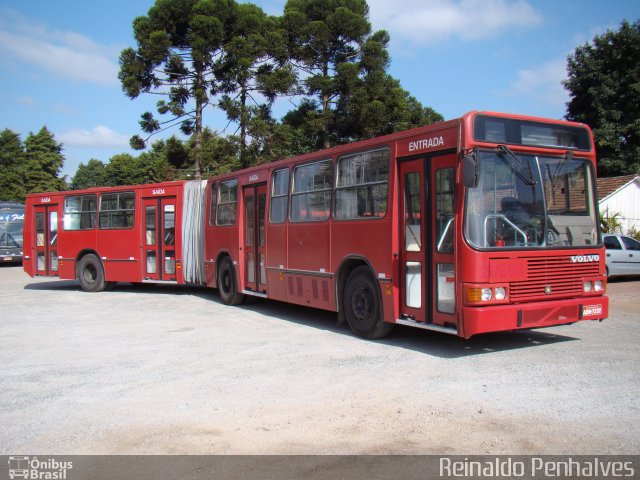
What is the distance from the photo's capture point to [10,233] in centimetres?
2920

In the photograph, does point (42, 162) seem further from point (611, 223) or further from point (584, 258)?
point (584, 258)

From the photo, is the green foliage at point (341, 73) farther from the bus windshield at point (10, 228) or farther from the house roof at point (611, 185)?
the bus windshield at point (10, 228)

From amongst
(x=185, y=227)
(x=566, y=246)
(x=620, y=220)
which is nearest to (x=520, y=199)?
(x=566, y=246)

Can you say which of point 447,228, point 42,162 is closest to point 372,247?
point 447,228

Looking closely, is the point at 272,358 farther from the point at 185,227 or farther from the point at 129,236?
the point at 129,236

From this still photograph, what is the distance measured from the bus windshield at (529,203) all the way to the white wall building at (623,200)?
64.8 feet

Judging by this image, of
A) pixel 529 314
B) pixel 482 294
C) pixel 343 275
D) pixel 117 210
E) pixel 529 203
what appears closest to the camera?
pixel 482 294

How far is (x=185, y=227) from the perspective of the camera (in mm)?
15188

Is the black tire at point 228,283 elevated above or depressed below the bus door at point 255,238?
below

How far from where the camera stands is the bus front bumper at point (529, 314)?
696 cm

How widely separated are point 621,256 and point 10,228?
2657 cm

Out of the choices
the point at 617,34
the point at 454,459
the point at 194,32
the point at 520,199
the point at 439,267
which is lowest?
the point at 454,459

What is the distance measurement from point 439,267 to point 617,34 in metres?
31.1

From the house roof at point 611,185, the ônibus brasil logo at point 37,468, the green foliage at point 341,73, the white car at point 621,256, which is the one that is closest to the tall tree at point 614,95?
the house roof at point 611,185
